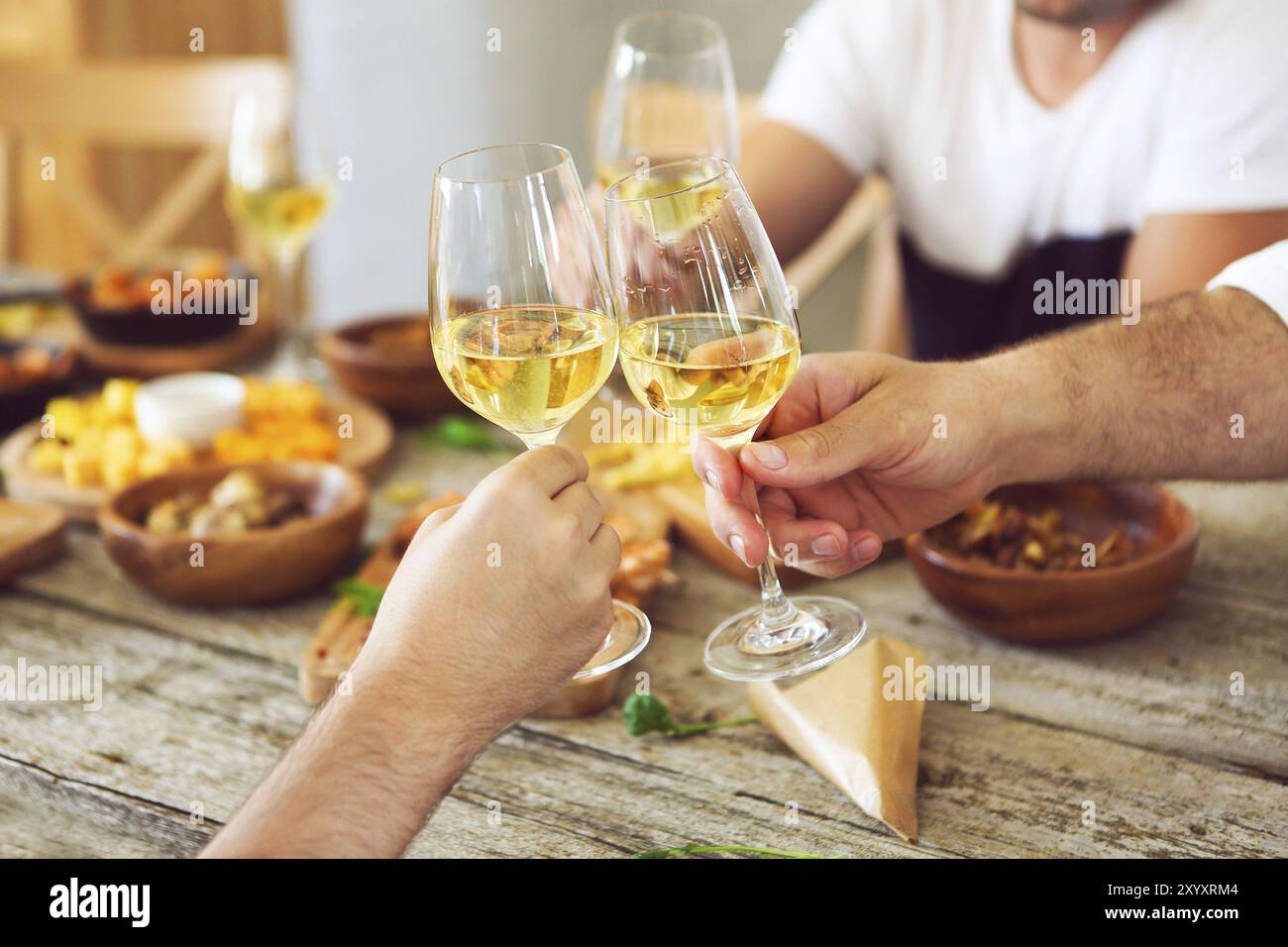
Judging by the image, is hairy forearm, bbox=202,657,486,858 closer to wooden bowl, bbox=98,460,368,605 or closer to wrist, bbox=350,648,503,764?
wrist, bbox=350,648,503,764

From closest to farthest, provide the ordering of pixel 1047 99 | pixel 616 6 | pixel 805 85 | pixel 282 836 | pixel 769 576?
1. pixel 282 836
2. pixel 769 576
3. pixel 1047 99
4. pixel 805 85
5. pixel 616 6

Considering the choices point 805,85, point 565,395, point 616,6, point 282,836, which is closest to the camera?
point 282,836

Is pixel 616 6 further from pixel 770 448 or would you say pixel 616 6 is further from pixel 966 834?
pixel 966 834

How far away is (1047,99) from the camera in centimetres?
197

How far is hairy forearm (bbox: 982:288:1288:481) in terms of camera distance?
1178mm

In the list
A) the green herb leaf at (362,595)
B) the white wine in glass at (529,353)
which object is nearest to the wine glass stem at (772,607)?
the white wine in glass at (529,353)

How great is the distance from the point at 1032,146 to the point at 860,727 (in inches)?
52.8

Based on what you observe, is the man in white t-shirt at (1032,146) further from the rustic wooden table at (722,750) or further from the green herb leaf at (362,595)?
the green herb leaf at (362,595)

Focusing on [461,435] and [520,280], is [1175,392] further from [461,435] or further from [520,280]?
[461,435]

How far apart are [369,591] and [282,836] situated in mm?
456

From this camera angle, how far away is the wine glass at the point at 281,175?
75.1 inches

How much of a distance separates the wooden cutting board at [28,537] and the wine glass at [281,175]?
583 mm

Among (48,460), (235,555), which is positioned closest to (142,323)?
(48,460)
